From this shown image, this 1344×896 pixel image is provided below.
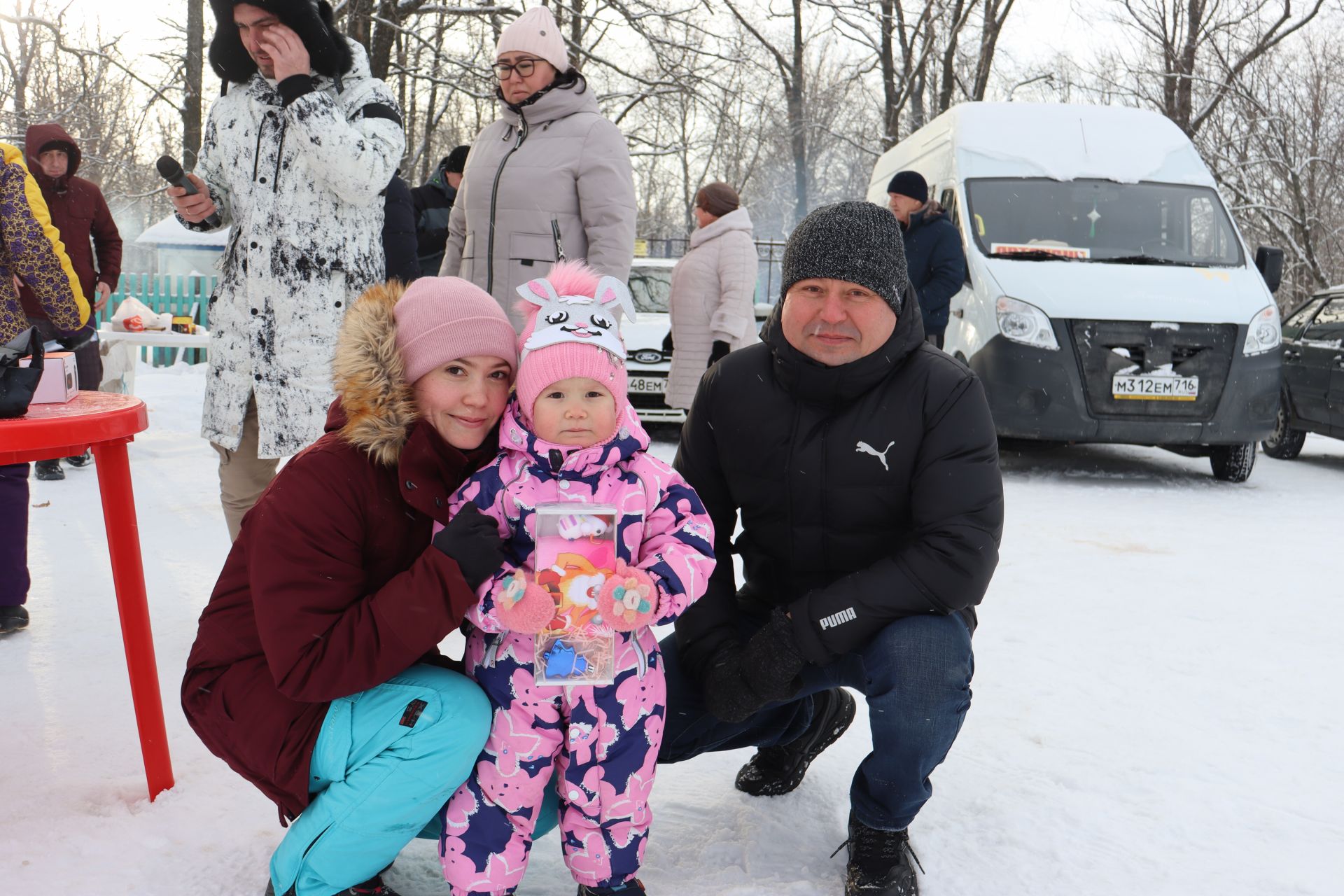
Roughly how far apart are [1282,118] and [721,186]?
1402cm

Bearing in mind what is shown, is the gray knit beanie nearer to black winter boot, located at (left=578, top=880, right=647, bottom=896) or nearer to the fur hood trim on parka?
the fur hood trim on parka

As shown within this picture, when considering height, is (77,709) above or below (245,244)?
below

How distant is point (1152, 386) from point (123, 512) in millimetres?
5957

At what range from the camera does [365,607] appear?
1.80m

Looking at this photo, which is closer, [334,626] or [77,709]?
[334,626]

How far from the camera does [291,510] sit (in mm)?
1796

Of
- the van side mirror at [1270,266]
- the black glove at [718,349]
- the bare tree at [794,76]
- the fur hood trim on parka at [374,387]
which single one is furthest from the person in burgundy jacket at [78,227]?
the bare tree at [794,76]

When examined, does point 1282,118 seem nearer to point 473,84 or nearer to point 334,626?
point 473,84

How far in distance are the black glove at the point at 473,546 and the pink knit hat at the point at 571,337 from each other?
9.9 inches

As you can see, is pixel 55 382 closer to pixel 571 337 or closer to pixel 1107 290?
pixel 571 337

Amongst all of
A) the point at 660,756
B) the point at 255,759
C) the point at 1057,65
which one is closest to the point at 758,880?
the point at 660,756

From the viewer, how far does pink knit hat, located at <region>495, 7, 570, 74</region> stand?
11.5ft

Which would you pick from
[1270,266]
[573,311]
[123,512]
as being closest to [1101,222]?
[1270,266]

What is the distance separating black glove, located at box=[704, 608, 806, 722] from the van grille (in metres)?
5.06
